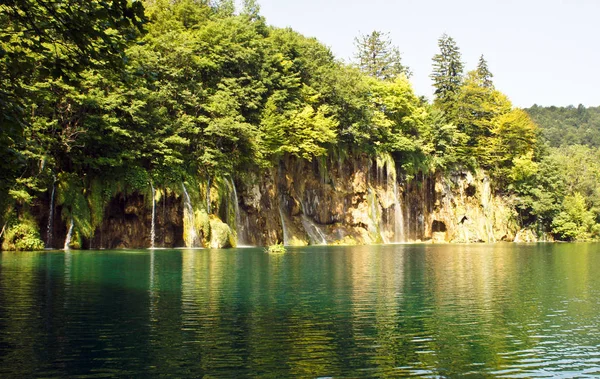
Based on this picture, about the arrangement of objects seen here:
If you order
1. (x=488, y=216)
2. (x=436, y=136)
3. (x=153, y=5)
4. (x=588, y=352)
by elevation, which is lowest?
(x=588, y=352)

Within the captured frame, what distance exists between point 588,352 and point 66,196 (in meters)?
34.4

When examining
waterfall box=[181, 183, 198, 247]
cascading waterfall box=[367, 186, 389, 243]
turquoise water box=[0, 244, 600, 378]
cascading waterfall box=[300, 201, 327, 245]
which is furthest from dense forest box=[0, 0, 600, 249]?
cascading waterfall box=[300, 201, 327, 245]

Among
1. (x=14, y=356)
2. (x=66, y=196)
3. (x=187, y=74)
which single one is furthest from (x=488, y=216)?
(x=14, y=356)

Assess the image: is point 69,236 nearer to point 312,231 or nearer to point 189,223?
point 189,223

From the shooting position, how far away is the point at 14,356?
10.5 meters

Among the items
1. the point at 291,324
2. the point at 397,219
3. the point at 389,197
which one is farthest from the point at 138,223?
the point at 397,219

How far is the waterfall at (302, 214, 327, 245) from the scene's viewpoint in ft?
194

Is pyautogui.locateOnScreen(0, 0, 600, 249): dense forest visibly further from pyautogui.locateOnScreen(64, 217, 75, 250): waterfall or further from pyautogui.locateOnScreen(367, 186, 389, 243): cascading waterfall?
pyautogui.locateOnScreen(367, 186, 389, 243): cascading waterfall

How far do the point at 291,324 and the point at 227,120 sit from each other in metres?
34.4

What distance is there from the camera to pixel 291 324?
14.0 metres

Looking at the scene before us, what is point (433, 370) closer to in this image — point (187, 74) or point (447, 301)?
point (447, 301)

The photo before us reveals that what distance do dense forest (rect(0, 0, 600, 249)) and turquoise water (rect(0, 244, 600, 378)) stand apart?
11.2 ft

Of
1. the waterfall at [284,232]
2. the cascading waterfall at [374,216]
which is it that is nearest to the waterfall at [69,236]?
the waterfall at [284,232]

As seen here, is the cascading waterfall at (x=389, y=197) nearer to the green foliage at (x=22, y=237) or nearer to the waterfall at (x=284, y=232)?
the waterfall at (x=284, y=232)
